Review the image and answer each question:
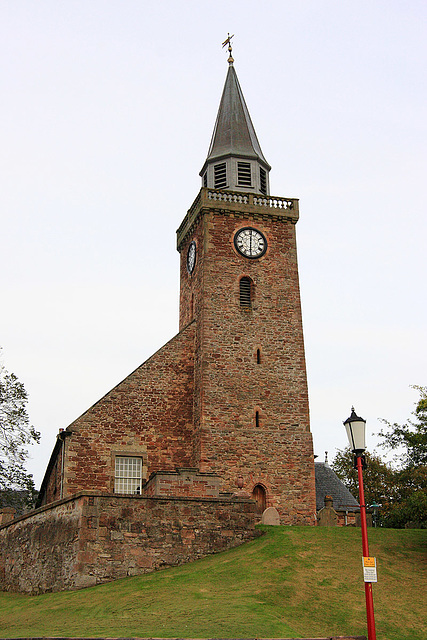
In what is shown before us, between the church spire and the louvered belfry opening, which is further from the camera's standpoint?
the church spire

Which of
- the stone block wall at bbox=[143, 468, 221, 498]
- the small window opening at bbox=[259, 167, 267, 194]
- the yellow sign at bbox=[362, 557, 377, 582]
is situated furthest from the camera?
the small window opening at bbox=[259, 167, 267, 194]

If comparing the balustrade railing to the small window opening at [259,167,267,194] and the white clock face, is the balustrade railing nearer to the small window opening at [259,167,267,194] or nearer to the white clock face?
the small window opening at [259,167,267,194]

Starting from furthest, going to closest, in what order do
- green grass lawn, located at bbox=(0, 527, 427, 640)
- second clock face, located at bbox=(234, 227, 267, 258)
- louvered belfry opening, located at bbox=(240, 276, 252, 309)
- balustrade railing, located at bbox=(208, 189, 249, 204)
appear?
balustrade railing, located at bbox=(208, 189, 249, 204) → second clock face, located at bbox=(234, 227, 267, 258) → louvered belfry opening, located at bbox=(240, 276, 252, 309) → green grass lawn, located at bbox=(0, 527, 427, 640)

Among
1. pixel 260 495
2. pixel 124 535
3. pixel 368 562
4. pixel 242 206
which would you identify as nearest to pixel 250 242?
pixel 242 206

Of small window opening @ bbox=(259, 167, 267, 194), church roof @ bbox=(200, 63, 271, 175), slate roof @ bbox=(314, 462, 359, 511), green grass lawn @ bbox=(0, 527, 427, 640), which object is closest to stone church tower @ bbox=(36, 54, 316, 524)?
small window opening @ bbox=(259, 167, 267, 194)

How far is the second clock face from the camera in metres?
34.4

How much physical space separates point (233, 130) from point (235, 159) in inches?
93.7

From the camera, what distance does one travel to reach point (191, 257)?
36.2 m

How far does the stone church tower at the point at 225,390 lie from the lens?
99.6 feet

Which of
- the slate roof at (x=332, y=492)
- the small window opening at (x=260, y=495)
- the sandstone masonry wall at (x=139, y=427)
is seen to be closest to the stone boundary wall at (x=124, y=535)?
the sandstone masonry wall at (x=139, y=427)

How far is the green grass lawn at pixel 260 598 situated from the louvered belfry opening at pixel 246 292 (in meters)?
12.6

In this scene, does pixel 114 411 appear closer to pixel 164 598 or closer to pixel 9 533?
pixel 9 533

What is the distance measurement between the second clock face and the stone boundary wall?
1387 cm

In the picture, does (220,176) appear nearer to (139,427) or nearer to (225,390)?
(225,390)
